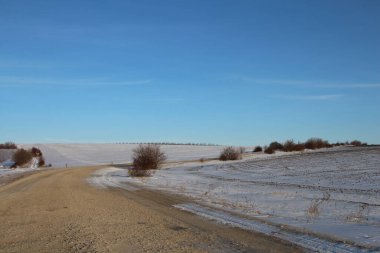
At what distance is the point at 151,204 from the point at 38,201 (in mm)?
5808

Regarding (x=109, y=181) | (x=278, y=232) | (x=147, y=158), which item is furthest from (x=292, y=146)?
(x=278, y=232)

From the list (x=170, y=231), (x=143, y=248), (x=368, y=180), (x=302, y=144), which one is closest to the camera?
(x=143, y=248)

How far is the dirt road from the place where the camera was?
10.7 metres

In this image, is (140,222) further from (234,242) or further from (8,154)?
(8,154)

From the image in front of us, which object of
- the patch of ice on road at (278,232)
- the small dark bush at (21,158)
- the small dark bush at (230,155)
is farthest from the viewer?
the small dark bush at (21,158)

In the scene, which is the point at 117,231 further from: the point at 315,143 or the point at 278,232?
the point at 315,143

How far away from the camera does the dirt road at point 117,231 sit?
10.7m

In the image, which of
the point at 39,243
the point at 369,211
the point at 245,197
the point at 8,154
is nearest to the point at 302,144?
the point at 8,154

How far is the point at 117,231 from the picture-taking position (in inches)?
514

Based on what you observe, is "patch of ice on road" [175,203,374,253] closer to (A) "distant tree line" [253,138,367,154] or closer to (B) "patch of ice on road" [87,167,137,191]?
(B) "patch of ice on road" [87,167,137,191]

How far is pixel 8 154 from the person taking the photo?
105m

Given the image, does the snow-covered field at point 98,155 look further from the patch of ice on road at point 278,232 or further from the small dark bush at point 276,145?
the patch of ice on road at point 278,232

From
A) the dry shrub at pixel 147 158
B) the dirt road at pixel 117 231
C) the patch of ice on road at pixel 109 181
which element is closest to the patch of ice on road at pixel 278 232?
the dirt road at pixel 117 231

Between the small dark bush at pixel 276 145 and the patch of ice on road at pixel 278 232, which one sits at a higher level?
the small dark bush at pixel 276 145
